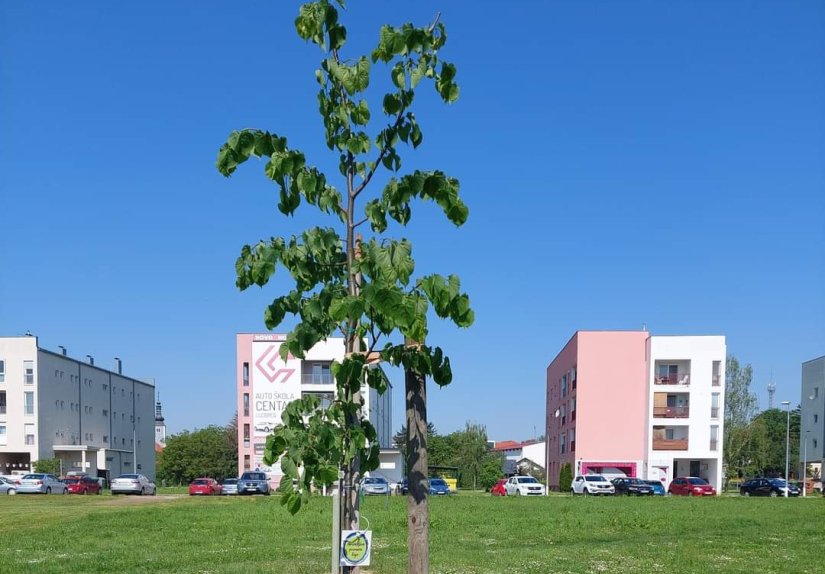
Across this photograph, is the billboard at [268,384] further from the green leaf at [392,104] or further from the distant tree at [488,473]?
the green leaf at [392,104]

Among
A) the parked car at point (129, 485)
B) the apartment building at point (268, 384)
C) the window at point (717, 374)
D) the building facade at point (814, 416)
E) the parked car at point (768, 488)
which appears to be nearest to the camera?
the parked car at point (129, 485)

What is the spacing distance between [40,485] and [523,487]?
32.4 metres

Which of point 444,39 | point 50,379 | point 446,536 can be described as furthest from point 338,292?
point 50,379

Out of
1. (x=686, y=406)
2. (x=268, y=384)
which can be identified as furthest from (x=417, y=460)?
(x=686, y=406)

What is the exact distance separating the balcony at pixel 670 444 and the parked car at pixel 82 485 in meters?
44.7

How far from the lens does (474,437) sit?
8500 centimetres

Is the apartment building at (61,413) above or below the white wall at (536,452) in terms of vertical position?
above

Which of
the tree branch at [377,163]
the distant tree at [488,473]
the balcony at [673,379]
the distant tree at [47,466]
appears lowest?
the distant tree at [488,473]

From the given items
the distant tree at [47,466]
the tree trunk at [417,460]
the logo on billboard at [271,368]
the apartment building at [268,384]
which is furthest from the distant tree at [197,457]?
the tree trunk at [417,460]

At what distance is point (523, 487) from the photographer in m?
50.8

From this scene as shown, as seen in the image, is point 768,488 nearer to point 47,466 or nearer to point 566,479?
point 566,479

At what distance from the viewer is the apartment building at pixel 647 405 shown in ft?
199

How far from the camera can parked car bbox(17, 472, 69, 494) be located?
148 ft

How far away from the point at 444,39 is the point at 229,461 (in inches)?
4139
